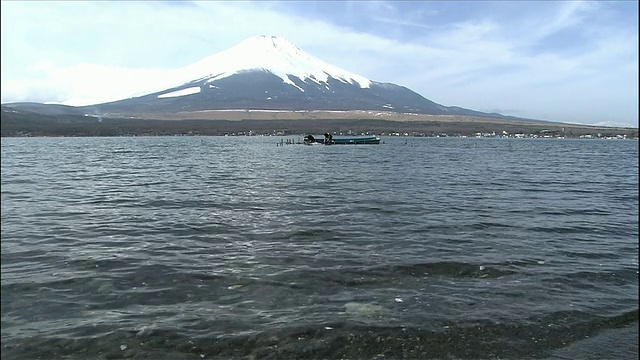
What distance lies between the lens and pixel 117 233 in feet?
54.6

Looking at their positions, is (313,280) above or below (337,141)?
below

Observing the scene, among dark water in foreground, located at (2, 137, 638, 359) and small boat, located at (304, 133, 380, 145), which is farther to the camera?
small boat, located at (304, 133, 380, 145)

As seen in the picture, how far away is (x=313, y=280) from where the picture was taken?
11609mm

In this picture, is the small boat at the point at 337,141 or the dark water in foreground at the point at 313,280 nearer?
the dark water in foreground at the point at 313,280

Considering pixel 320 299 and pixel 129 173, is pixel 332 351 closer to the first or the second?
pixel 320 299

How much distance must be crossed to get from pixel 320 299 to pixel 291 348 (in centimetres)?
232

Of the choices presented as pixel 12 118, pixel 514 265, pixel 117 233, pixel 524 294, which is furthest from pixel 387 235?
pixel 12 118

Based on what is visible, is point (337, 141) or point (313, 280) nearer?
point (313, 280)

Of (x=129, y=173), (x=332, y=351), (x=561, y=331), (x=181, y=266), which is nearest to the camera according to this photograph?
(x=332, y=351)

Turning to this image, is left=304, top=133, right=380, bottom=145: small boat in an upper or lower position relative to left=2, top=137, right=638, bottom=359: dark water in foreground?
upper

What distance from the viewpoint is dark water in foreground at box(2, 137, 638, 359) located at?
26.9 feet

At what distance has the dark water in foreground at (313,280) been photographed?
8.19 m

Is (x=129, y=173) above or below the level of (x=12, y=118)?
below

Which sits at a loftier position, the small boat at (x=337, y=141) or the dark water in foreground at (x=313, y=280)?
the small boat at (x=337, y=141)
